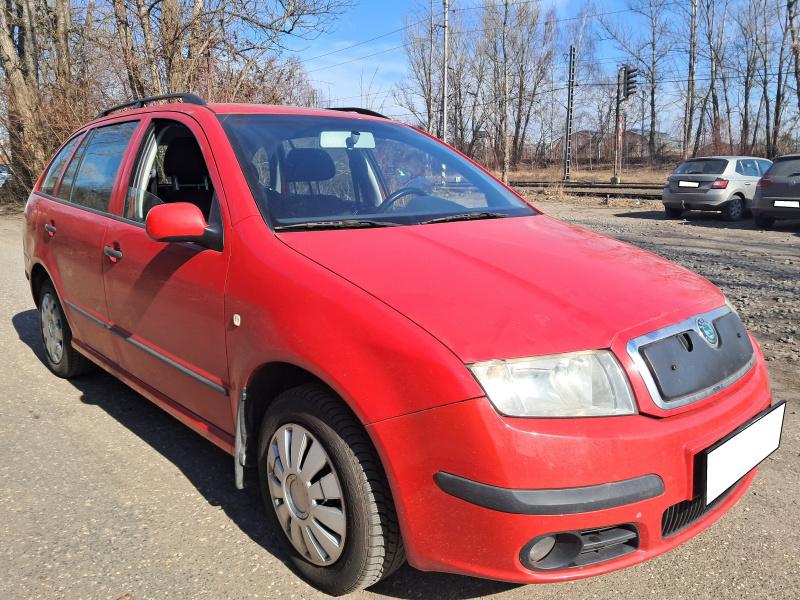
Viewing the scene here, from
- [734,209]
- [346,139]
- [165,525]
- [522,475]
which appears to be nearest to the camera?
[522,475]

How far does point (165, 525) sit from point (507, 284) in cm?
175

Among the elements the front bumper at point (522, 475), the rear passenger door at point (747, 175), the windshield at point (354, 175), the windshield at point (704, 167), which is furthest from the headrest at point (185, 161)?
the rear passenger door at point (747, 175)

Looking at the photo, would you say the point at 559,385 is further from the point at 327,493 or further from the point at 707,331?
the point at 327,493

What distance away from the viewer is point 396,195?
3045 mm

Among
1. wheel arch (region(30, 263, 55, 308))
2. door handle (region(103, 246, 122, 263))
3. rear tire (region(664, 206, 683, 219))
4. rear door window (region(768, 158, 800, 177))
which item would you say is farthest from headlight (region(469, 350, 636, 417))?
rear tire (region(664, 206, 683, 219))

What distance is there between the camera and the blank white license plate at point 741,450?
200 centimetres

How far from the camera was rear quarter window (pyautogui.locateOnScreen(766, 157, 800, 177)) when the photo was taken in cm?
1250

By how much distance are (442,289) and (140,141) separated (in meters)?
2.17

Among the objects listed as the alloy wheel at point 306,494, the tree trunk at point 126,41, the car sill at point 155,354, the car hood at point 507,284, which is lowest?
the alloy wheel at point 306,494

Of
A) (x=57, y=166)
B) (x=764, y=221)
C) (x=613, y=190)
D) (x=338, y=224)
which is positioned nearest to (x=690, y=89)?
(x=613, y=190)

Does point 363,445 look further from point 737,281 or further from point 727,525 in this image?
point 737,281

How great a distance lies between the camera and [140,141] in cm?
341

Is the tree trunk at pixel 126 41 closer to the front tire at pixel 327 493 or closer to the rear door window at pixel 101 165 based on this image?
the rear door window at pixel 101 165

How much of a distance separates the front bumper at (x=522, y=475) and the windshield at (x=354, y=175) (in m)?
1.08
